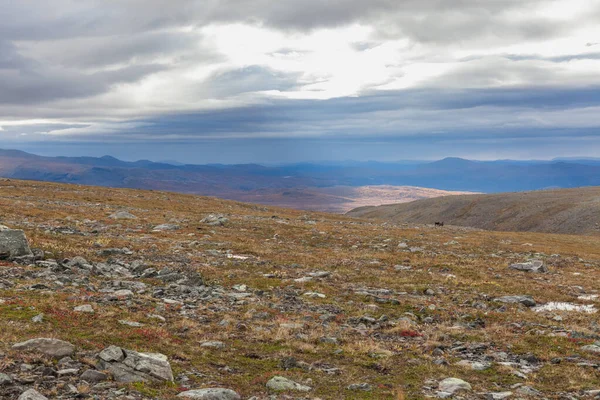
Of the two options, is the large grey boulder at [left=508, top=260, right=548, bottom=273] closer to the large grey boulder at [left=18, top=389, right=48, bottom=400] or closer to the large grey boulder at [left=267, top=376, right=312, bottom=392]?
the large grey boulder at [left=267, top=376, right=312, bottom=392]

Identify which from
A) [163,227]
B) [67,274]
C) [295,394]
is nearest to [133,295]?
[67,274]

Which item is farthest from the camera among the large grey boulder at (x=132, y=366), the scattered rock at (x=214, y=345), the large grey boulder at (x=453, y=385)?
the scattered rock at (x=214, y=345)

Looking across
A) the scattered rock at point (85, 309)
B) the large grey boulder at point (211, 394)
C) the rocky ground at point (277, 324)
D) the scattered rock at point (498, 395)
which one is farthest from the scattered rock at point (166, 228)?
the scattered rock at point (498, 395)

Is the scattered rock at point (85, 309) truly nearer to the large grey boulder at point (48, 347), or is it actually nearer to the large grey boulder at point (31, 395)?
the large grey boulder at point (48, 347)

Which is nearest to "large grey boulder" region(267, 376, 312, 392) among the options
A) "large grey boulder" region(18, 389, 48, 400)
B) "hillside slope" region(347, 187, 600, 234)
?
"large grey boulder" region(18, 389, 48, 400)

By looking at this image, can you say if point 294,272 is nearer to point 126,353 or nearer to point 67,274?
point 67,274
